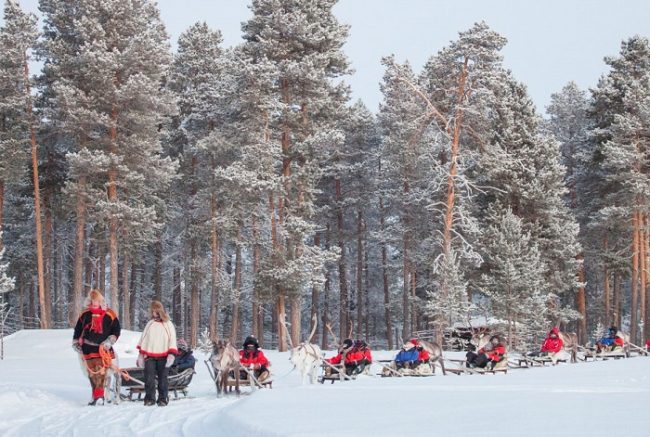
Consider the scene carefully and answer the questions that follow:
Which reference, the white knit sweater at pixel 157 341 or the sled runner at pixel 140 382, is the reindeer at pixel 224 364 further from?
the white knit sweater at pixel 157 341

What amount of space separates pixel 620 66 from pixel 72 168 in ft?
82.8

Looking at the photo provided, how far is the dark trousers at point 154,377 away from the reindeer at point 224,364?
1.79 m

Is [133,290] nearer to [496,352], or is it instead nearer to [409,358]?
[496,352]

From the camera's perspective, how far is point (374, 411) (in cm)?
845

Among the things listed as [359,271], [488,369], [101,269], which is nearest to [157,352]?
[488,369]

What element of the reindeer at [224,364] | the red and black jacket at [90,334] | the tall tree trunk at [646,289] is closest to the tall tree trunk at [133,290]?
the tall tree trunk at [646,289]

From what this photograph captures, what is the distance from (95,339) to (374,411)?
5766 millimetres

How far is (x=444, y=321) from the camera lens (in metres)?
28.6

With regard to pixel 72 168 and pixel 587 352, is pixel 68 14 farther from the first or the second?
pixel 587 352

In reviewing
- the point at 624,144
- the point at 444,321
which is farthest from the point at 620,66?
the point at 444,321

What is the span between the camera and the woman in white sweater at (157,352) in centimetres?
1227

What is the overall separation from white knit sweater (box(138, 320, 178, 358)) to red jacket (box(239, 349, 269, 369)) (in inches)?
119

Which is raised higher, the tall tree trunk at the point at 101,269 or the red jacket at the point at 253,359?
the tall tree trunk at the point at 101,269

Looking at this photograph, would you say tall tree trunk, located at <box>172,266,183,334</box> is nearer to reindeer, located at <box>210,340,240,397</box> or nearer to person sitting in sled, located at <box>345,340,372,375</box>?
person sitting in sled, located at <box>345,340,372,375</box>
